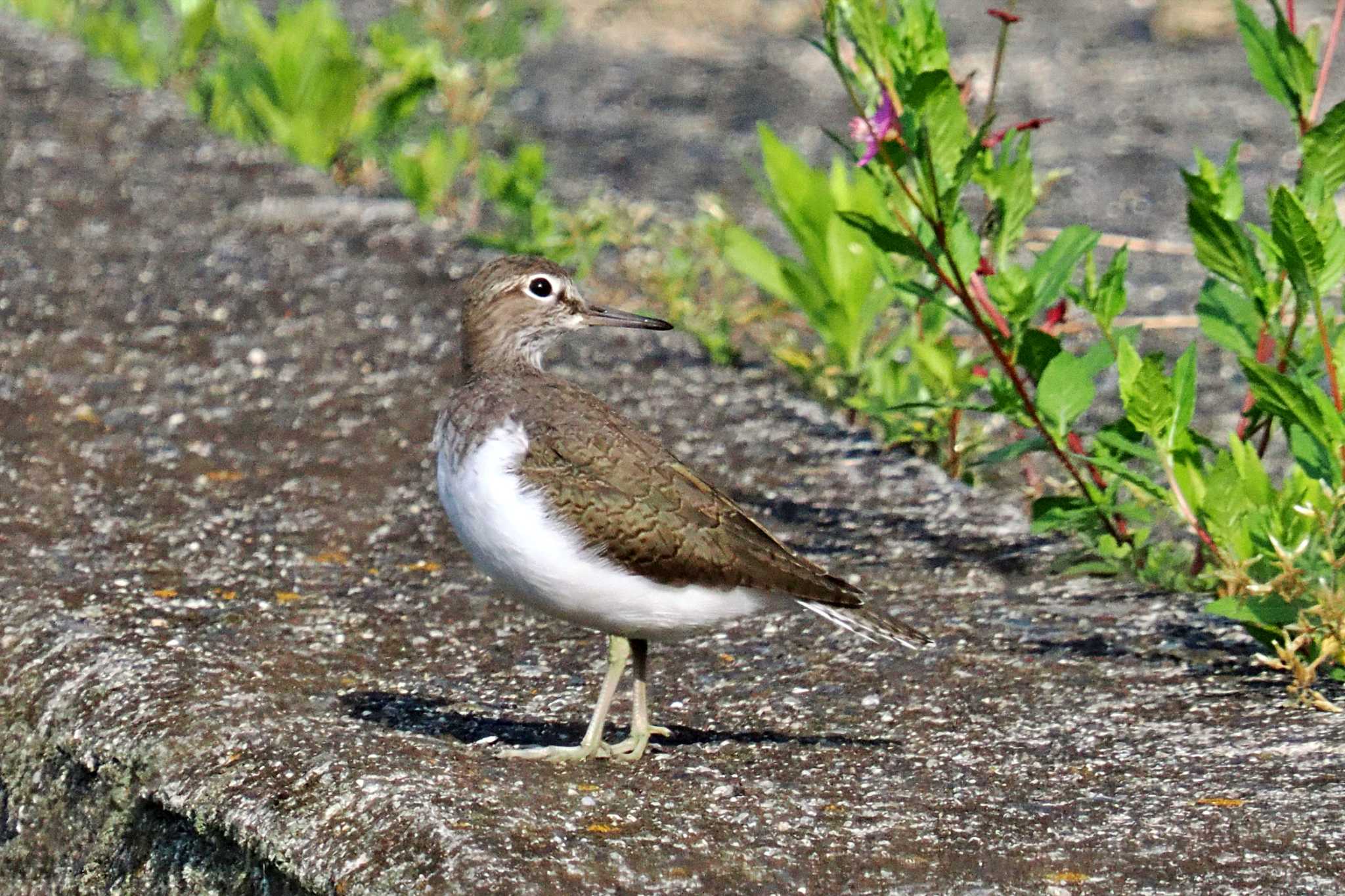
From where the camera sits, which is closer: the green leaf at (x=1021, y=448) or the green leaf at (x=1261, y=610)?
the green leaf at (x=1261, y=610)

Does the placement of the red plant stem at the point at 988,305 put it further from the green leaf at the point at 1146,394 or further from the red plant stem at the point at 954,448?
the red plant stem at the point at 954,448

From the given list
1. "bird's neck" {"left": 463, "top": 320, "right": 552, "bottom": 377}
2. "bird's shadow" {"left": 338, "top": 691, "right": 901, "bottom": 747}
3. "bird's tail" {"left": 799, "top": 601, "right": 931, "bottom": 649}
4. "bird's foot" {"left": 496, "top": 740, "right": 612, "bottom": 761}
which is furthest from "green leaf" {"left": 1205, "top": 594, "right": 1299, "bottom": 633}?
"bird's neck" {"left": 463, "top": 320, "right": 552, "bottom": 377}

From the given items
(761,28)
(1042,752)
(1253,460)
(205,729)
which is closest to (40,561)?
(205,729)

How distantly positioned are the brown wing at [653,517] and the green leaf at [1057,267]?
1059mm

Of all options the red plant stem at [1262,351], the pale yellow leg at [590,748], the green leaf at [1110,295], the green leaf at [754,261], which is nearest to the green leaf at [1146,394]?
the green leaf at [1110,295]

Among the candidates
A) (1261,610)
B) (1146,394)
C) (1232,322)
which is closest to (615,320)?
(1146,394)

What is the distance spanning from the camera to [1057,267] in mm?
4996

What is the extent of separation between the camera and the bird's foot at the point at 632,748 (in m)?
4.32

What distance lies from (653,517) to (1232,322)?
6.09ft

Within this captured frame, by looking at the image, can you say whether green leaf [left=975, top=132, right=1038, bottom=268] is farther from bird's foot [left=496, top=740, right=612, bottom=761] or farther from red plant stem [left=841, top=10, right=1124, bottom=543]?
bird's foot [left=496, top=740, right=612, bottom=761]

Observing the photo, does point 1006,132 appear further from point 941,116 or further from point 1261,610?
point 1261,610

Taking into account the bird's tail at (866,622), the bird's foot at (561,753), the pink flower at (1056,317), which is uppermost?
the pink flower at (1056,317)

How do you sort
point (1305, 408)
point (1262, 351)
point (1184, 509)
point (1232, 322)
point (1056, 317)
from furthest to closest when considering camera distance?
point (1056, 317) < point (1232, 322) < point (1262, 351) < point (1184, 509) < point (1305, 408)

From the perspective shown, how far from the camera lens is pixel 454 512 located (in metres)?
4.30
